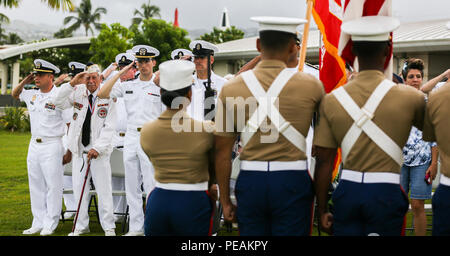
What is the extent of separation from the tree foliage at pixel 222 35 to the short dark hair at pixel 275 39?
139 ft

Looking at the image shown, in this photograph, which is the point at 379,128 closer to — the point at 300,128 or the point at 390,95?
the point at 390,95

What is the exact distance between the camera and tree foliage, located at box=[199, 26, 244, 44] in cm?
4597

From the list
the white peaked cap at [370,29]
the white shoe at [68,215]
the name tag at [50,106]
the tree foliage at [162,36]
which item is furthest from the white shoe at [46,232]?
the tree foliage at [162,36]

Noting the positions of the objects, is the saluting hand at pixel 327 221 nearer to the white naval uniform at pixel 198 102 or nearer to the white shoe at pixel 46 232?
the white naval uniform at pixel 198 102

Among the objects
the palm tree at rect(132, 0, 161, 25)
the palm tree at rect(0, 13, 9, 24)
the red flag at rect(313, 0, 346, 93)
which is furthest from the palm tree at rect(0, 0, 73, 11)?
the palm tree at rect(132, 0, 161, 25)

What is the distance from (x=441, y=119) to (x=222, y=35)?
43819mm

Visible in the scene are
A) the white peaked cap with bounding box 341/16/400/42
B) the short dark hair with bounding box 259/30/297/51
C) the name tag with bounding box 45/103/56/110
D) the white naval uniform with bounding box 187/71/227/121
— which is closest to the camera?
the white peaked cap with bounding box 341/16/400/42

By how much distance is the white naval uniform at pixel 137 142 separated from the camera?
24.3 ft

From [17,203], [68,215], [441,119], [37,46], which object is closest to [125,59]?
[68,215]

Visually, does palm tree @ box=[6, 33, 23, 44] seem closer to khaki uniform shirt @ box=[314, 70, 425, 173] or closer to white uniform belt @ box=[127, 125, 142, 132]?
white uniform belt @ box=[127, 125, 142, 132]

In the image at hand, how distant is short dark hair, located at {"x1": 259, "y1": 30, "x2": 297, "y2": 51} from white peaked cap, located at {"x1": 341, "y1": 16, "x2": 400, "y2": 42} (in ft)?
1.27

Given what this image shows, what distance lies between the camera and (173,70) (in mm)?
4051

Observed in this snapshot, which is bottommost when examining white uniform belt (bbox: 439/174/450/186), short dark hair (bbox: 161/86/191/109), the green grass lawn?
the green grass lawn
